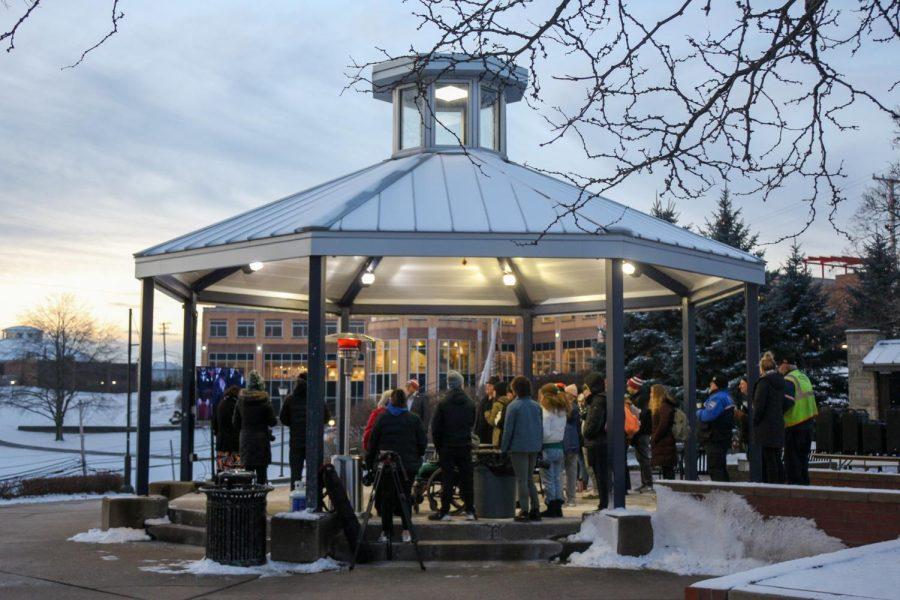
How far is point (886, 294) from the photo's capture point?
166 feet

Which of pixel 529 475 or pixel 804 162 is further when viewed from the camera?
pixel 529 475

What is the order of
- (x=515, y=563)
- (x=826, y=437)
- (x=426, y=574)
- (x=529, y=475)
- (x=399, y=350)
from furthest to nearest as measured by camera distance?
(x=399, y=350)
(x=826, y=437)
(x=529, y=475)
(x=515, y=563)
(x=426, y=574)

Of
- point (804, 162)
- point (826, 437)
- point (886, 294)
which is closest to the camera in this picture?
point (804, 162)

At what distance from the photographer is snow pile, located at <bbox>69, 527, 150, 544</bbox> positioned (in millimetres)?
13852

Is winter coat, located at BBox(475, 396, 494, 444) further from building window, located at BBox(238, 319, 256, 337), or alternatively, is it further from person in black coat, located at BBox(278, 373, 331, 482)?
building window, located at BBox(238, 319, 256, 337)

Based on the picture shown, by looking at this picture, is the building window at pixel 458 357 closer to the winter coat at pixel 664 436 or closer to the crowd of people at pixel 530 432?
the winter coat at pixel 664 436

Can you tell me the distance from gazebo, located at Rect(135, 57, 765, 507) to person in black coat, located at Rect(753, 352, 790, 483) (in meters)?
1.61

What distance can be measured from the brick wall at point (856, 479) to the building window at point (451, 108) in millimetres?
7931

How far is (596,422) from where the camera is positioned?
13.6 m

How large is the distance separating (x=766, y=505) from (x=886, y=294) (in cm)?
4351

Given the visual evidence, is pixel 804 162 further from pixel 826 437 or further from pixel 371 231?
pixel 826 437

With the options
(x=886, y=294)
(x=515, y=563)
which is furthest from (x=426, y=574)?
(x=886, y=294)

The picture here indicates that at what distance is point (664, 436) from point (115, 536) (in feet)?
26.2

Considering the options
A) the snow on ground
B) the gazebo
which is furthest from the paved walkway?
the snow on ground
